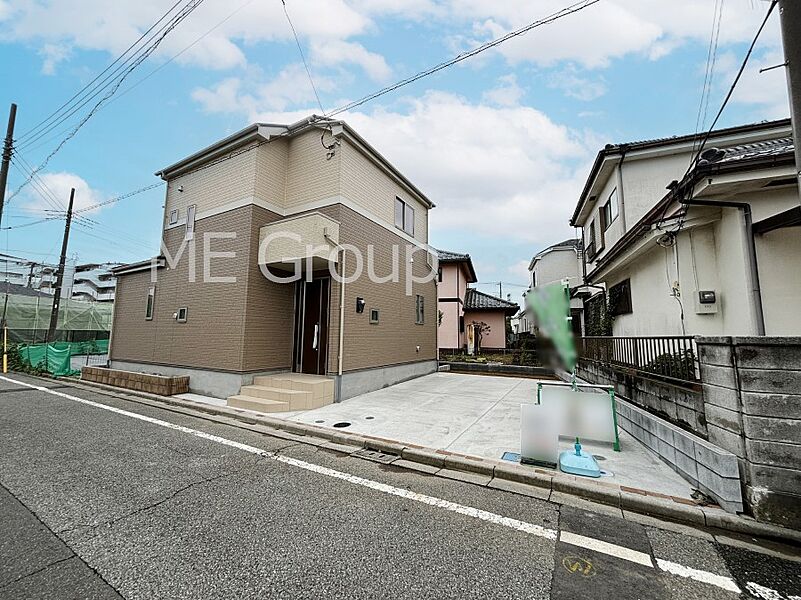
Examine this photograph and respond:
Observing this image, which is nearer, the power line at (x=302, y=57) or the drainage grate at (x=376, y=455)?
the drainage grate at (x=376, y=455)

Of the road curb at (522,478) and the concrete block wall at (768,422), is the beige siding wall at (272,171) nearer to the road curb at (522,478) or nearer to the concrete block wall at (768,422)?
the road curb at (522,478)

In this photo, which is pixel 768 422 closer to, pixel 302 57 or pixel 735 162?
pixel 735 162

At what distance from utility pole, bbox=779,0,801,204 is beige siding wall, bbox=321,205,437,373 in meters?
6.50

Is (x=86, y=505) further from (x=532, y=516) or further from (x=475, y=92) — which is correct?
(x=475, y=92)

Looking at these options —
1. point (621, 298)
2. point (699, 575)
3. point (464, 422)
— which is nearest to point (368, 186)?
point (464, 422)

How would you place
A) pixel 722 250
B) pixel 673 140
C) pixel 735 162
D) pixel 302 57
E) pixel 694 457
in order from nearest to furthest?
pixel 694 457 < pixel 735 162 < pixel 722 250 < pixel 302 57 < pixel 673 140

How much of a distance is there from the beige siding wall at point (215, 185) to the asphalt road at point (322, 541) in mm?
5945

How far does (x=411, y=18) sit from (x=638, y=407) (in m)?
7.02

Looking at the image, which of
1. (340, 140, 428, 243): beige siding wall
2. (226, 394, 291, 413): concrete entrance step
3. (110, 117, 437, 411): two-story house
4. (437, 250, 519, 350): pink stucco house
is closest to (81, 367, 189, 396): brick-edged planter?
(110, 117, 437, 411): two-story house

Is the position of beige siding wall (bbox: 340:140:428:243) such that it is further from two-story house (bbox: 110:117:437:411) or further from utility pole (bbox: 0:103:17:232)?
utility pole (bbox: 0:103:17:232)

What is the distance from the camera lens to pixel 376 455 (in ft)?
13.9

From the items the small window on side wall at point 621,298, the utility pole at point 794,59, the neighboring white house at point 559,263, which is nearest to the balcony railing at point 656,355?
the small window on side wall at point 621,298

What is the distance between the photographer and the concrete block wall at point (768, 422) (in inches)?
99.3

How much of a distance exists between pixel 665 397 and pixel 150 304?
11275 millimetres
